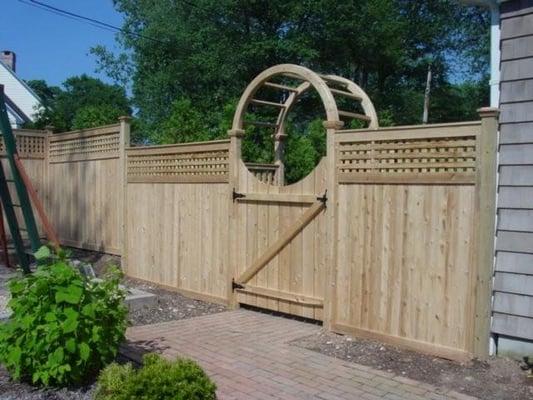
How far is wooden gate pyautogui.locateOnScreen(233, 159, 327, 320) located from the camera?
6109 millimetres

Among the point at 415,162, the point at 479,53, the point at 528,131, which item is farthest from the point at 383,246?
the point at 479,53

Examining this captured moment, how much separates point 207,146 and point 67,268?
3564 millimetres

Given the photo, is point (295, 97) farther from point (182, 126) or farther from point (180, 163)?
point (182, 126)

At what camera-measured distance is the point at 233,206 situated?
7047mm

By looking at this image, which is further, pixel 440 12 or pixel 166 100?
pixel 440 12

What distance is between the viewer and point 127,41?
25.4 metres

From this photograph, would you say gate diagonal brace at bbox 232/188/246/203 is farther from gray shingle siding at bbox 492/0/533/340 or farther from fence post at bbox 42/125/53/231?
fence post at bbox 42/125/53/231

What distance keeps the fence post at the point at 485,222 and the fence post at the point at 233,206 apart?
311cm

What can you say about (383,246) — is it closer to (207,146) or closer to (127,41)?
(207,146)

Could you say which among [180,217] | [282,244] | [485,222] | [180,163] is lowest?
[282,244]

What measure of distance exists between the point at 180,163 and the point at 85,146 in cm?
293

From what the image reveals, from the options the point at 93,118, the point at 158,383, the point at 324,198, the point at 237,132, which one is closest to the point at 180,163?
the point at 237,132

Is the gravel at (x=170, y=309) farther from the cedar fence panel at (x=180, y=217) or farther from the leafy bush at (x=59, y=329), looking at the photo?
the leafy bush at (x=59, y=329)

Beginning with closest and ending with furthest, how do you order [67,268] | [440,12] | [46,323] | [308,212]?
[46,323] → [67,268] → [308,212] → [440,12]
